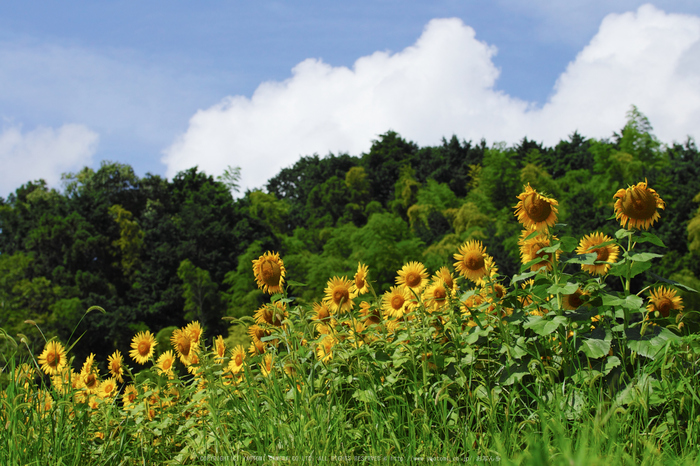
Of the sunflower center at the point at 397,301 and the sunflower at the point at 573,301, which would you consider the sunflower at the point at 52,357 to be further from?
the sunflower at the point at 573,301

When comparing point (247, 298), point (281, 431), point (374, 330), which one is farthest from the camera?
point (247, 298)

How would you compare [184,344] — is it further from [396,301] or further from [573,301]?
[573,301]

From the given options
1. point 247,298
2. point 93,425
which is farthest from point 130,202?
point 93,425

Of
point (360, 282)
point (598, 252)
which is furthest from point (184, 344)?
point (598, 252)

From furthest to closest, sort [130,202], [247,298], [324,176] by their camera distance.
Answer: [324,176]
[130,202]
[247,298]

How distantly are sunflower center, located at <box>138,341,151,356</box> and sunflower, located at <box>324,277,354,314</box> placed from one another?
138 cm

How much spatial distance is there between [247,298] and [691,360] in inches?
937

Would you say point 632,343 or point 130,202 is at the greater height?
point 130,202

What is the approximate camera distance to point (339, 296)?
2863 millimetres

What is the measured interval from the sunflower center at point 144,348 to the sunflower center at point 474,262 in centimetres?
221

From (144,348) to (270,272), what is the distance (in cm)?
128

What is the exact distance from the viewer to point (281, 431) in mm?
1900

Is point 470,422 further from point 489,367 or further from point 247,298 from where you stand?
point 247,298

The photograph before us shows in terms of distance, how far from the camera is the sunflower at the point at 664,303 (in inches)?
105
